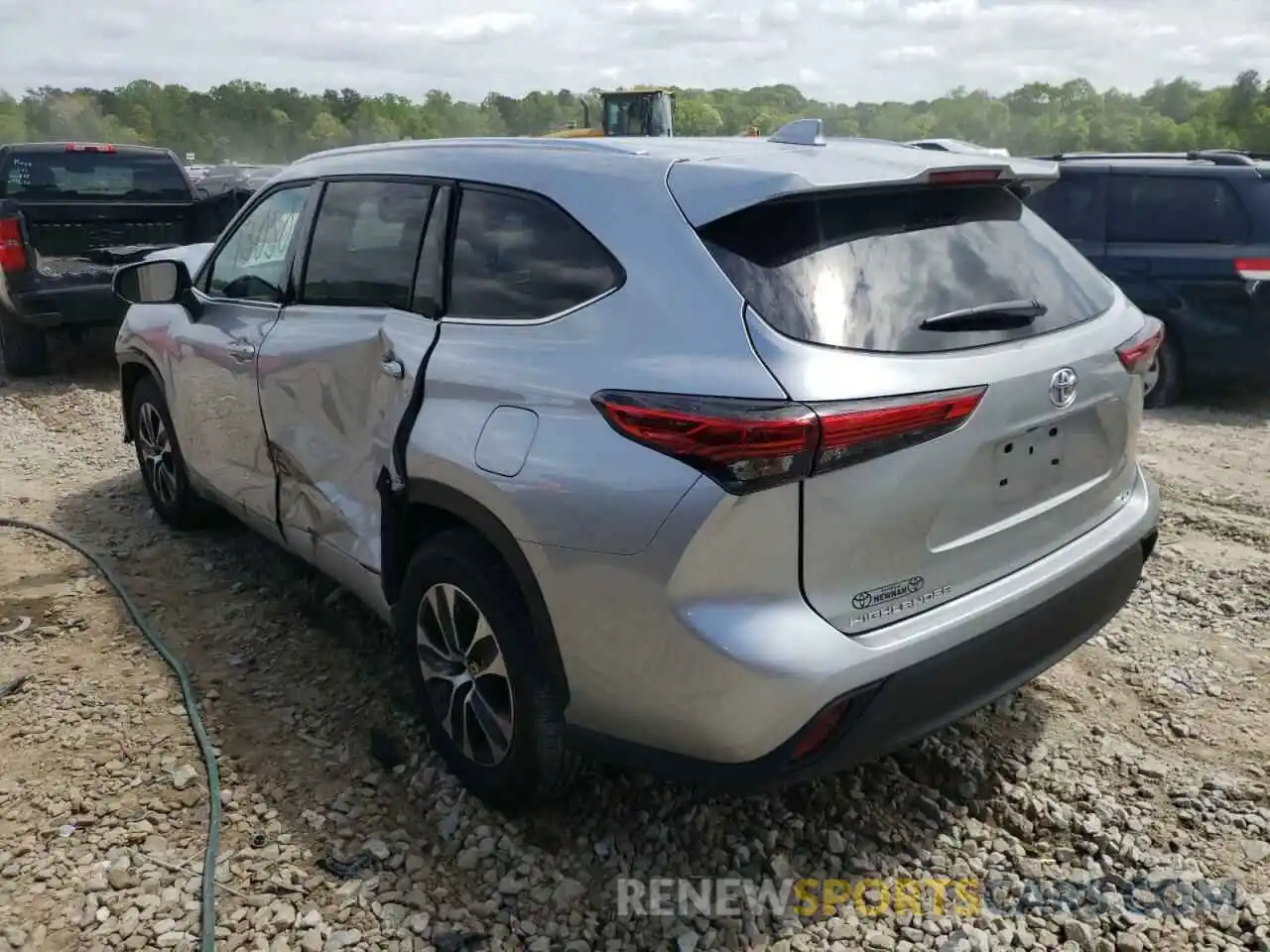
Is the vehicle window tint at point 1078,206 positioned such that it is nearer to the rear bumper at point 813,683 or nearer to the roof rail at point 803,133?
the roof rail at point 803,133

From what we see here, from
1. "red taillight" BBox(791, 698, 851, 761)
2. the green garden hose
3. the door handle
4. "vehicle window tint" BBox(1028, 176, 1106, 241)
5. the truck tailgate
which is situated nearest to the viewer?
"red taillight" BBox(791, 698, 851, 761)

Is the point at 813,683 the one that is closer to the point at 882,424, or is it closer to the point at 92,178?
the point at 882,424

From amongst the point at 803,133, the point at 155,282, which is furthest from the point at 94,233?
the point at 803,133

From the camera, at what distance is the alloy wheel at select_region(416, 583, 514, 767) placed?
9.01ft

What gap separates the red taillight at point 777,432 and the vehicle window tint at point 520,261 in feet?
1.52

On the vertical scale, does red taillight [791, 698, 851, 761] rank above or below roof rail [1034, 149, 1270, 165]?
below

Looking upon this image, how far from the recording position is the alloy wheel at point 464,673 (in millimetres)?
2746

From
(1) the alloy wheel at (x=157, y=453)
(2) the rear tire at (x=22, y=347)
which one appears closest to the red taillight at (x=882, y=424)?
(1) the alloy wheel at (x=157, y=453)

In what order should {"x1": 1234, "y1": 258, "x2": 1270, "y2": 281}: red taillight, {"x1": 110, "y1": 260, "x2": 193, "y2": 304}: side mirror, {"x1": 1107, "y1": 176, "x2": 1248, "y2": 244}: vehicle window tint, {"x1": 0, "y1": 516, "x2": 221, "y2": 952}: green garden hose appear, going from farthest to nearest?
{"x1": 1107, "y1": 176, "x2": 1248, "y2": 244}: vehicle window tint, {"x1": 1234, "y1": 258, "x2": 1270, "y2": 281}: red taillight, {"x1": 110, "y1": 260, "x2": 193, "y2": 304}: side mirror, {"x1": 0, "y1": 516, "x2": 221, "y2": 952}: green garden hose

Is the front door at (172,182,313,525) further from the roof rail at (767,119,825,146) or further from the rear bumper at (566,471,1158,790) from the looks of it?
the rear bumper at (566,471,1158,790)

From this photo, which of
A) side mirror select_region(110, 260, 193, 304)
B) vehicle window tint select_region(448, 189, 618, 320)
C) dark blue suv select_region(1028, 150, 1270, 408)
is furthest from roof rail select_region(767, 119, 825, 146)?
dark blue suv select_region(1028, 150, 1270, 408)

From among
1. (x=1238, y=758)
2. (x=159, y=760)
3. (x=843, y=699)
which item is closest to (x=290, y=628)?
(x=159, y=760)

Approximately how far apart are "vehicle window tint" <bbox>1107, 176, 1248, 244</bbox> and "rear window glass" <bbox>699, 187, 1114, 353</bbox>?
207 inches

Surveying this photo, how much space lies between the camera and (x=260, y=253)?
400 centimetres
